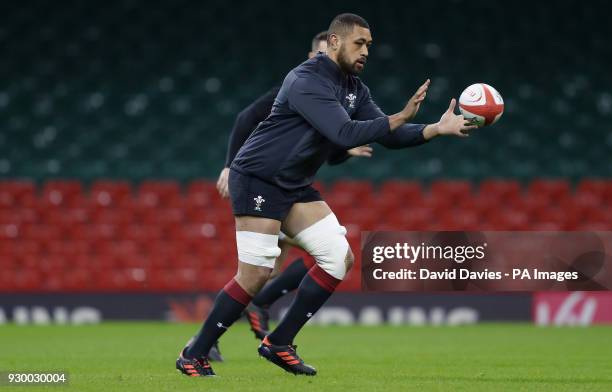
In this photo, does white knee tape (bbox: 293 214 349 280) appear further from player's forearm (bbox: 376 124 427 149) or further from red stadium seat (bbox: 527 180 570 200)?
red stadium seat (bbox: 527 180 570 200)

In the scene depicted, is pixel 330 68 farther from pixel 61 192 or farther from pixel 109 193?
pixel 61 192

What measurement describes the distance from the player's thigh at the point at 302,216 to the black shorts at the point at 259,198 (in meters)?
0.07

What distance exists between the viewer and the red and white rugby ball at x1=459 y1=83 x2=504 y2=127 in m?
5.11

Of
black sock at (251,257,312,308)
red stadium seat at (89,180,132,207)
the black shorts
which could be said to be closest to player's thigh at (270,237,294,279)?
black sock at (251,257,312,308)

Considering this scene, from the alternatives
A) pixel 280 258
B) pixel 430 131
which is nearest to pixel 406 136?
pixel 430 131

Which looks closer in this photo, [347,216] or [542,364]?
[542,364]

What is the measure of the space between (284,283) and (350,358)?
641 millimetres

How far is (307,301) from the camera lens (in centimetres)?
548

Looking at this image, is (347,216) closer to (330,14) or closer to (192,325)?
(192,325)

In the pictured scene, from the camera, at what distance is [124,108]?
15.6 metres

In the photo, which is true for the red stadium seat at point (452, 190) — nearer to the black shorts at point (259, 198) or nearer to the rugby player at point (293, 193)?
the rugby player at point (293, 193)

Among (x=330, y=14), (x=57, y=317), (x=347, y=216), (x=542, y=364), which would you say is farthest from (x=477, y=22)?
(x=542, y=364)

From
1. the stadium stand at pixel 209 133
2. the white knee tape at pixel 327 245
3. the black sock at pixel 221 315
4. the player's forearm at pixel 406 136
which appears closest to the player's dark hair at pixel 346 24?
the player's forearm at pixel 406 136

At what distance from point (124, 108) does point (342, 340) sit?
7.70 meters
